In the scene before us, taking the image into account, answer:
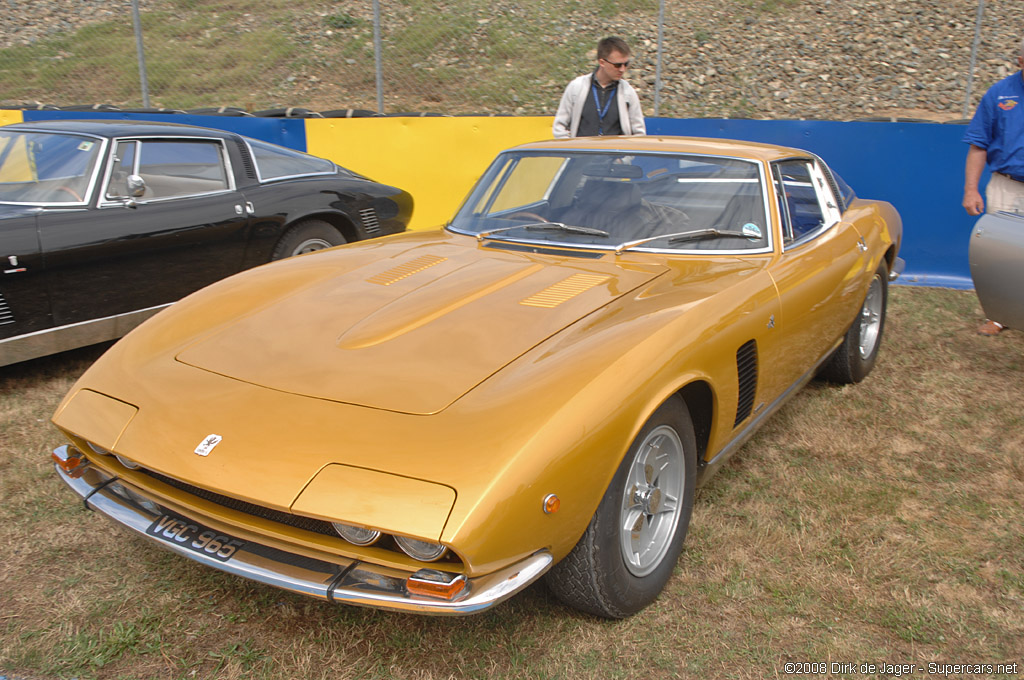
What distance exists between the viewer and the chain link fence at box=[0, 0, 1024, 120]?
11102mm

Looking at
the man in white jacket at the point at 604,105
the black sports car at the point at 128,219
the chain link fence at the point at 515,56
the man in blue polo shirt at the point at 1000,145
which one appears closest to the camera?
the black sports car at the point at 128,219

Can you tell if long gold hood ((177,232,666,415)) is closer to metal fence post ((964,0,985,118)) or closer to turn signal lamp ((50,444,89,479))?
turn signal lamp ((50,444,89,479))

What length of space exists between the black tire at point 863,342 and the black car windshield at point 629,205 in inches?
44.9

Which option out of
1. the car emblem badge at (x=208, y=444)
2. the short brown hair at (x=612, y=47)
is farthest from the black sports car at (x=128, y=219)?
the car emblem badge at (x=208, y=444)

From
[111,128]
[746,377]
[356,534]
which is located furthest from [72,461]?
[111,128]

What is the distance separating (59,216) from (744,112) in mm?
9395

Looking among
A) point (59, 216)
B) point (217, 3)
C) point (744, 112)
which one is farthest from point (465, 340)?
point (217, 3)

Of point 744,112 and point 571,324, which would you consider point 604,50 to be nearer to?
point 571,324

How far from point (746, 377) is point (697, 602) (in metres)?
0.77

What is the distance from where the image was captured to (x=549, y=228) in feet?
10.8

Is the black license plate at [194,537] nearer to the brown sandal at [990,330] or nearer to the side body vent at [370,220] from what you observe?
the side body vent at [370,220]

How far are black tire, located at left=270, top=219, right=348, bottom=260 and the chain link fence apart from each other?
18.0ft

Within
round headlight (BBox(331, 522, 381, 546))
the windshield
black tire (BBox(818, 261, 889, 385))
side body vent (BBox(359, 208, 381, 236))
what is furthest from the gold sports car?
side body vent (BBox(359, 208, 381, 236))

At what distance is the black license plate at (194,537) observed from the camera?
2.01 m
